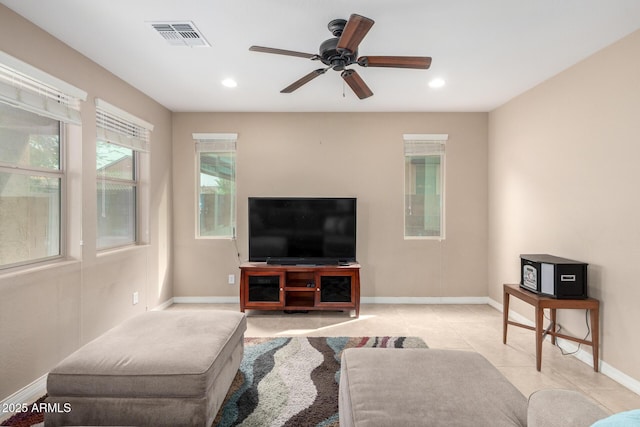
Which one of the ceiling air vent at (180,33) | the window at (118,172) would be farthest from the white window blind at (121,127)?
the ceiling air vent at (180,33)

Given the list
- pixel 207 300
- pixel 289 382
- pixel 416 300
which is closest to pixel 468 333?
A: pixel 416 300

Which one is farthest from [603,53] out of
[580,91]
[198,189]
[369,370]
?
[198,189]

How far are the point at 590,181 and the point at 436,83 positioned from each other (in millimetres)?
1658

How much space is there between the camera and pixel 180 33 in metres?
2.39

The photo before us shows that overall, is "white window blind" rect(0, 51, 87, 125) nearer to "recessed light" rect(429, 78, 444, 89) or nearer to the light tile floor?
the light tile floor

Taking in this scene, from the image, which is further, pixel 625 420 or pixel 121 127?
pixel 121 127

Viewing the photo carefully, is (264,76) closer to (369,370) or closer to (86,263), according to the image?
(86,263)

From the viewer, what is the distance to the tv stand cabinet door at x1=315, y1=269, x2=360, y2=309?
12.6 ft

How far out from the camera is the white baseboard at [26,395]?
2.04m

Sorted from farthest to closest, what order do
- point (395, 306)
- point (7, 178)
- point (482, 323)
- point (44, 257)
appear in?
1. point (395, 306)
2. point (482, 323)
3. point (44, 257)
4. point (7, 178)

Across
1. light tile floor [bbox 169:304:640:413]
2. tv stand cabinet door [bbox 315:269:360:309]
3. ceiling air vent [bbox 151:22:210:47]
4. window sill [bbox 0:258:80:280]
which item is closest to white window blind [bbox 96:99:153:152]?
ceiling air vent [bbox 151:22:210:47]

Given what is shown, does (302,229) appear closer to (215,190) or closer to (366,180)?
(366,180)

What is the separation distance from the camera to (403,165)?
438cm

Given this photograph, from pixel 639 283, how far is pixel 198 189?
4595 mm
